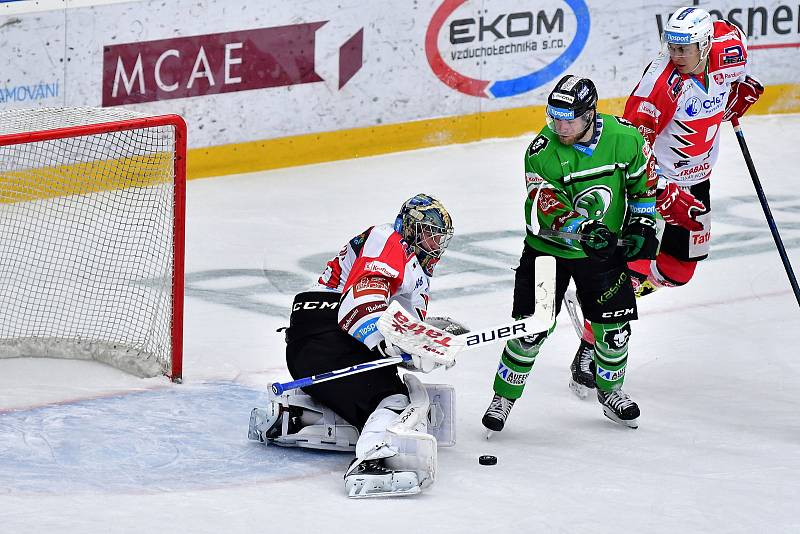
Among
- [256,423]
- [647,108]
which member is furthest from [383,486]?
[647,108]

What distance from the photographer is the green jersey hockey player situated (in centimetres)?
460

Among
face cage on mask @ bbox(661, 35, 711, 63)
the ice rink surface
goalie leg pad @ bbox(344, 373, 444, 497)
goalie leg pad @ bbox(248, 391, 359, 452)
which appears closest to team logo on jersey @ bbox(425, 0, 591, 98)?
the ice rink surface

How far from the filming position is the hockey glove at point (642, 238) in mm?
4711

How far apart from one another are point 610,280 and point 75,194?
86.9 inches

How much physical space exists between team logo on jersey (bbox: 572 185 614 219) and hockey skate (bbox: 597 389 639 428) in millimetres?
615

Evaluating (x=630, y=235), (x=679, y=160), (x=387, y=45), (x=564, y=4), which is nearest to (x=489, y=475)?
(x=630, y=235)

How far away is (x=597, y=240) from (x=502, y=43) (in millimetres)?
4854

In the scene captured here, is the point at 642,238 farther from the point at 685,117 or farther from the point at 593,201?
the point at 685,117

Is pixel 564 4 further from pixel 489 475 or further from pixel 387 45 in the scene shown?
pixel 489 475

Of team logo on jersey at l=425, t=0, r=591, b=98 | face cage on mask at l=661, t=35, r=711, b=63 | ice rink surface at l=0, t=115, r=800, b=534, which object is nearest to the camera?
ice rink surface at l=0, t=115, r=800, b=534

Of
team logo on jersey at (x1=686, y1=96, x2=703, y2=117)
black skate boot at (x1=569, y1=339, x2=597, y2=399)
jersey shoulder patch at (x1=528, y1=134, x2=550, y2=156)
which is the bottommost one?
black skate boot at (x1=569, y1=339, x2=597, y2=399)

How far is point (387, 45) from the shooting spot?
8953 millimetres

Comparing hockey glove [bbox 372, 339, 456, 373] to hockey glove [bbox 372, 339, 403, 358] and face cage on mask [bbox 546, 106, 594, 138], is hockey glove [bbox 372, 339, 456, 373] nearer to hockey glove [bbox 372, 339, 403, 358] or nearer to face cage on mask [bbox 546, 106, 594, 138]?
hockey glove [bbox 372, 339, 403, 358]

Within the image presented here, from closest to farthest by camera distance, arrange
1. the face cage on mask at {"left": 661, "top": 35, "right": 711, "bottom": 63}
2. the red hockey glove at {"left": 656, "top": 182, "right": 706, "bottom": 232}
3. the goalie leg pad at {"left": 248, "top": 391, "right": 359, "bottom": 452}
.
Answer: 1. the goalie leg pad at {"left": 248, "top": 391, "right": 359, "bottom": 452}
2. the face cage on mask at {"left": 661, "top": 35, "right": 711, "bottom": 63}
3. the red hockey glove at {"left": 656, "top": 182, "right": 706, "bottom": 232}
